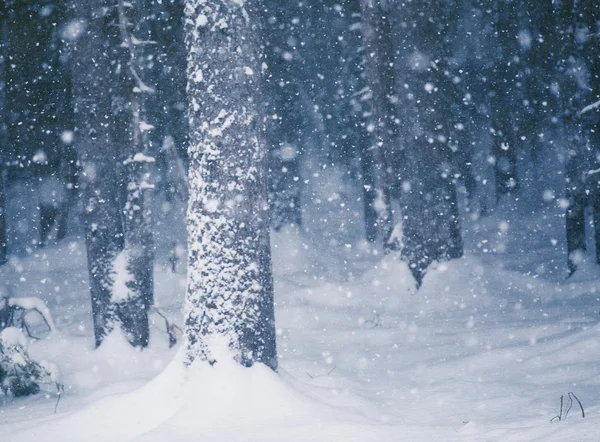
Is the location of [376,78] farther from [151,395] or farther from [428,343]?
[151,395]

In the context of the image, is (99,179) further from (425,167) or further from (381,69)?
(381,69)

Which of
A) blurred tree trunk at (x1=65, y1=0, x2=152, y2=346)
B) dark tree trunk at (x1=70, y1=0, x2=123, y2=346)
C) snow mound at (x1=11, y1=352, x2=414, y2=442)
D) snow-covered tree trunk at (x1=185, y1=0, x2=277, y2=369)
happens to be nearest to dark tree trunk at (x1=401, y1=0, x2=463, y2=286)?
blurred tree trunk at (x1=65, y1=0, x2=152, y2=346)

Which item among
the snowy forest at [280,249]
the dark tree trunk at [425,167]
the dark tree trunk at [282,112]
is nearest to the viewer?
the snowy forest at [280,249]

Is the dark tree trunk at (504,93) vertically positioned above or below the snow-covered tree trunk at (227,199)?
above

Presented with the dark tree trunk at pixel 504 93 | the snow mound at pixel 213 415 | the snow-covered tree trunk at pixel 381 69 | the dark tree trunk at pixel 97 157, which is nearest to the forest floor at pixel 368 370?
Answer: the snow mound at pixel 213 415

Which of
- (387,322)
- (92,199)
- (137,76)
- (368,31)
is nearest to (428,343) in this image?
(387,322)

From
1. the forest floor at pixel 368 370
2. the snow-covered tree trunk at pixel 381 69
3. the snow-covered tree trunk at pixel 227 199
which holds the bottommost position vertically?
the forest floor at pixel 368 370

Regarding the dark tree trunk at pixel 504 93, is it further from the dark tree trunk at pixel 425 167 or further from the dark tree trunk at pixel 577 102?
the dark tree trunk at pixel 425 167

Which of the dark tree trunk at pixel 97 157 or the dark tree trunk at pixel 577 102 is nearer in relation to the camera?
the dark tree trunk at pixel 97 157

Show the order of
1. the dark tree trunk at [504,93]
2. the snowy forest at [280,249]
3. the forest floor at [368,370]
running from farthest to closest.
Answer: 1. the dark tree trunk at [504,93]
2. the snowy forest at [280,249]
3. the forest floor at [368,370]

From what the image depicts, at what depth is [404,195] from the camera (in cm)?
1023

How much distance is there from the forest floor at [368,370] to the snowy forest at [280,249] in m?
0.03

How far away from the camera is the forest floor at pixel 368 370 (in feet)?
14.2

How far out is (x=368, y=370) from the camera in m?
6.96
